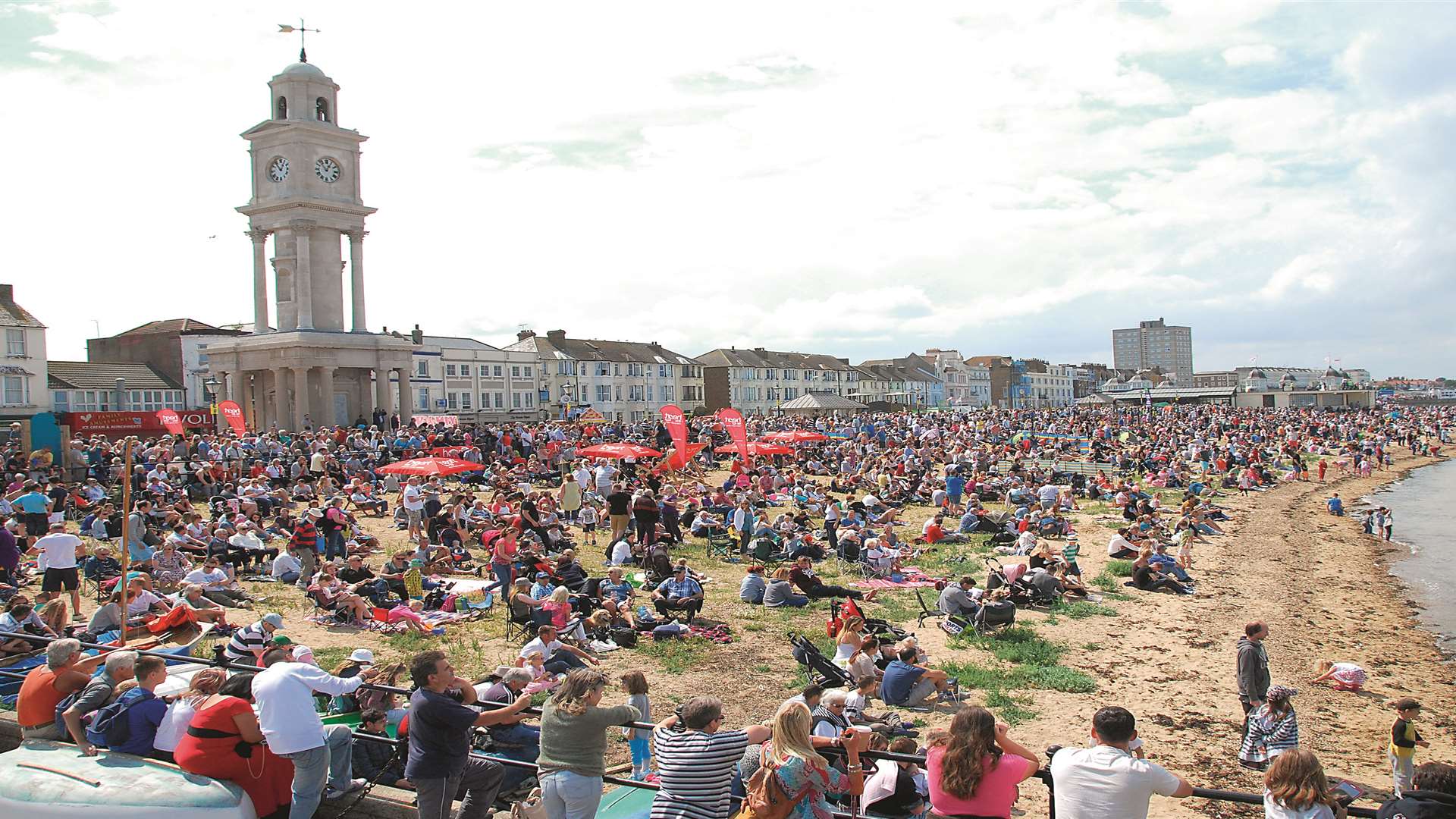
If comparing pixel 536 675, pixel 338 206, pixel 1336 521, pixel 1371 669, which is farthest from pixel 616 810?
pixel 338 206

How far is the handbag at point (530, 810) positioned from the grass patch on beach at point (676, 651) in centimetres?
564

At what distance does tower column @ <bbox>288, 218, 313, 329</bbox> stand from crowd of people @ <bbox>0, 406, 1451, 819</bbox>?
227 inches

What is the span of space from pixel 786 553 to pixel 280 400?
27.1m

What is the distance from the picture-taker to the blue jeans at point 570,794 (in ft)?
18.9

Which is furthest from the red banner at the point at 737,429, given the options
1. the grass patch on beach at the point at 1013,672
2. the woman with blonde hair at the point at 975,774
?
the woman with blonde hair at the point at 975,774

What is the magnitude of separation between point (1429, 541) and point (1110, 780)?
95.4ft

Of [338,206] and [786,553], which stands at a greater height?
[338,206]

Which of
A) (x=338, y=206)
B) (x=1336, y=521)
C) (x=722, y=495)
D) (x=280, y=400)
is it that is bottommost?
(x=1336, y=521)

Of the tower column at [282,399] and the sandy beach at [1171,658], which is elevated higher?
the tower column at [282,399]

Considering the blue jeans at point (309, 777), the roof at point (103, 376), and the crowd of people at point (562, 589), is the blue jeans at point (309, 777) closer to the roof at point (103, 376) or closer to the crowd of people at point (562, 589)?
the crowd of people at point (562, 589)

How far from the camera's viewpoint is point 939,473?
36.7 metres

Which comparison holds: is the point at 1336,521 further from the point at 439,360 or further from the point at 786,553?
the point at 439,360

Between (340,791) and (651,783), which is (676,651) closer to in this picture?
(651,783)

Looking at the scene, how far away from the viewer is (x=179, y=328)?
65688 mm
